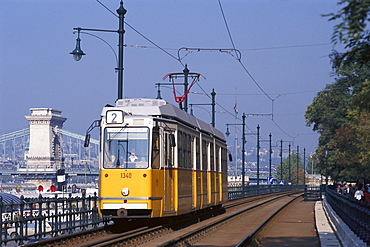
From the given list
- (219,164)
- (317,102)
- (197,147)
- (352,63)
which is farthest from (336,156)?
(352,63)

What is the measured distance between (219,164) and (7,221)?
14440mm

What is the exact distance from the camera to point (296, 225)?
81.8 feet

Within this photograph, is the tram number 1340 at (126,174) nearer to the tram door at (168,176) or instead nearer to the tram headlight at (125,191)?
the tram headlight at (125,191)

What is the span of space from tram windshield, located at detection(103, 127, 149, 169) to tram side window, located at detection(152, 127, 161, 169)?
185 mm

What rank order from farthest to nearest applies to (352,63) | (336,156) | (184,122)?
(336,156)
(184,122)
(352,63)

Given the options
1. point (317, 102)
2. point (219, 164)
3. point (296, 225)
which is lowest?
point (296, 225)

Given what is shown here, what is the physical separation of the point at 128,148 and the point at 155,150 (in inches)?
27.4

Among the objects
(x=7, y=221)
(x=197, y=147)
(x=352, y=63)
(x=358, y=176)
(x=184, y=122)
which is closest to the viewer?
(x=352, y=63)

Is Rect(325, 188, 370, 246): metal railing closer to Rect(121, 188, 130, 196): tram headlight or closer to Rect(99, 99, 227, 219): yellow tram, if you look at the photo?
Rect(99, 99, 227, 219): yellow tram

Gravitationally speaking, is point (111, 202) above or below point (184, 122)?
below

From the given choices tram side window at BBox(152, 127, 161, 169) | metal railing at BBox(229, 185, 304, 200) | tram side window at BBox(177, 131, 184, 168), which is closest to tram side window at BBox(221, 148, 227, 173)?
tram side window at BBox(177, 131, 184, 168)

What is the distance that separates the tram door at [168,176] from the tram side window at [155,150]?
34cm

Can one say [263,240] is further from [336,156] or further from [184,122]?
[336,156]

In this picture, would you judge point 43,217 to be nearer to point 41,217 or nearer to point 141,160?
point 41,217
